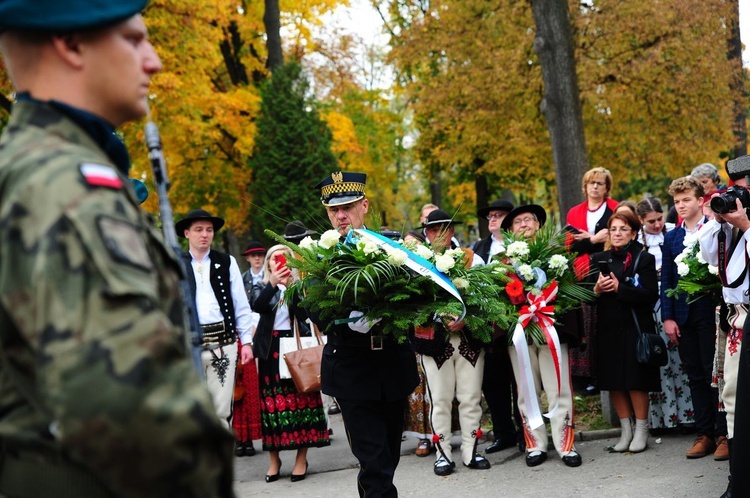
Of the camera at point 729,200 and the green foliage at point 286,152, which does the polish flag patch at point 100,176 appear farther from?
the green foliage at point 286,152

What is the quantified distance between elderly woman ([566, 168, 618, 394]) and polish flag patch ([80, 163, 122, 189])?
23.5 ft

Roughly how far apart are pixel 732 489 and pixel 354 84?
22009mm

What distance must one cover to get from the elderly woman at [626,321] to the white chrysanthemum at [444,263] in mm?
3195

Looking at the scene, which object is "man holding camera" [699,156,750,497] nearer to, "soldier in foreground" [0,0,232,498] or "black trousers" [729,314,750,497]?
"black trousers" [729,314,750,497]

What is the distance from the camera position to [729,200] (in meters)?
5.71

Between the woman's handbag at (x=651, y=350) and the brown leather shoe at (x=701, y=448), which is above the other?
the woman's handbag at (x=651, y=350)

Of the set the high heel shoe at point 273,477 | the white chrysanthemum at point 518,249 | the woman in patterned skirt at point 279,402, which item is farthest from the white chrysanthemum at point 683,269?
the high heel shoe at point 273,477

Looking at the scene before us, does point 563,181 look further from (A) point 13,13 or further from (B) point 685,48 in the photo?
(A) point 13,13

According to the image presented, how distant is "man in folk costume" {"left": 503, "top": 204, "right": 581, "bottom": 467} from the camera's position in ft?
27.2

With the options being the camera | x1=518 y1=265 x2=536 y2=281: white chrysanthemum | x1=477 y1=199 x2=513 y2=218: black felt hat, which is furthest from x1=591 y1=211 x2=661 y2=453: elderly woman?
the camera

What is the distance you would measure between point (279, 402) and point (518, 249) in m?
2.71

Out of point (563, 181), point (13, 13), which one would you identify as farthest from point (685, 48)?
point (13, 13)

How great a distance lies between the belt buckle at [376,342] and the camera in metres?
5.43

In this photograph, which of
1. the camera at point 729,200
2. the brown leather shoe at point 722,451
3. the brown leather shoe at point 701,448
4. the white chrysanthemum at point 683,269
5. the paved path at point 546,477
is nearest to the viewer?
the camera at point 729,200
